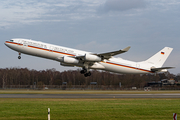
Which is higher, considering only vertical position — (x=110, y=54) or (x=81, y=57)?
(x=110, y=54)

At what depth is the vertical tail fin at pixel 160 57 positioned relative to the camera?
49.6 m

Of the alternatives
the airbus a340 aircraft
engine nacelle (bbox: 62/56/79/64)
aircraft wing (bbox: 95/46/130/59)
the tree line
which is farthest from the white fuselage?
the tree line

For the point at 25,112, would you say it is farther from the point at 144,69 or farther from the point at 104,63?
the point at 144,69

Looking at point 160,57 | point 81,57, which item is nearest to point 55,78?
point 160,57

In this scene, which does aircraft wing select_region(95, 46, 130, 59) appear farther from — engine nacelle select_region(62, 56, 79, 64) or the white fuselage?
engine nacelle select_region(62, 56, 79, 64)

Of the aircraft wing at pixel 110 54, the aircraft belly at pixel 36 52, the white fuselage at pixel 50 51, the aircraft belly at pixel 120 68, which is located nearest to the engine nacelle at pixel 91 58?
the aircraft wing at pixel 110 54

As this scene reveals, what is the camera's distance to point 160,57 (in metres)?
50.1

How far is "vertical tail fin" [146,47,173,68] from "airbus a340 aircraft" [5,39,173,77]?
138 cm

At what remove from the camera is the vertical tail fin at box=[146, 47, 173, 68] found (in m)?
49.6

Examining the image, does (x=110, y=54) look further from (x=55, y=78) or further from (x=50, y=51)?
(x=55, y=78)

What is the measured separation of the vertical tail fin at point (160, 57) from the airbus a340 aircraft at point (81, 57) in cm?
138

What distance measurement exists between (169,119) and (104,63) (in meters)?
27.0

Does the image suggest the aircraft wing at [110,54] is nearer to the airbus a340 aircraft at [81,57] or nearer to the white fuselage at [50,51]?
the airbus a340 aircraft at [81,57]

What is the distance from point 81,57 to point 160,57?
18.7 metres
